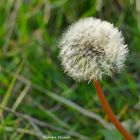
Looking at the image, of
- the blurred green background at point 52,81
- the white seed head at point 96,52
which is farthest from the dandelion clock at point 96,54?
the blurred green background at point 52,81

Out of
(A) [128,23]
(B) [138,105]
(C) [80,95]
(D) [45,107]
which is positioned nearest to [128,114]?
(B) [138,105]

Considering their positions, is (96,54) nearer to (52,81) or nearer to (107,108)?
(107,108)

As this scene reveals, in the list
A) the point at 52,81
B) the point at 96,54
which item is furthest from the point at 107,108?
the point at 52,81

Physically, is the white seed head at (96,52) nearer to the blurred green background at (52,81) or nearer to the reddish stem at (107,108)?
the reddish stem at (107,108)

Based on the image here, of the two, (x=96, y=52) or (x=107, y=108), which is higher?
(x=96, y=52)

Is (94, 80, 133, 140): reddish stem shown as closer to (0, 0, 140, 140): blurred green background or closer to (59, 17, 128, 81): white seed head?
(59, 17, 128, 81): white seed head

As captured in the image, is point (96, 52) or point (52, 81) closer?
point (96, 52)

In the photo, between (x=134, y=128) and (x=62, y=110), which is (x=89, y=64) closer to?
(x=134, y=128)
